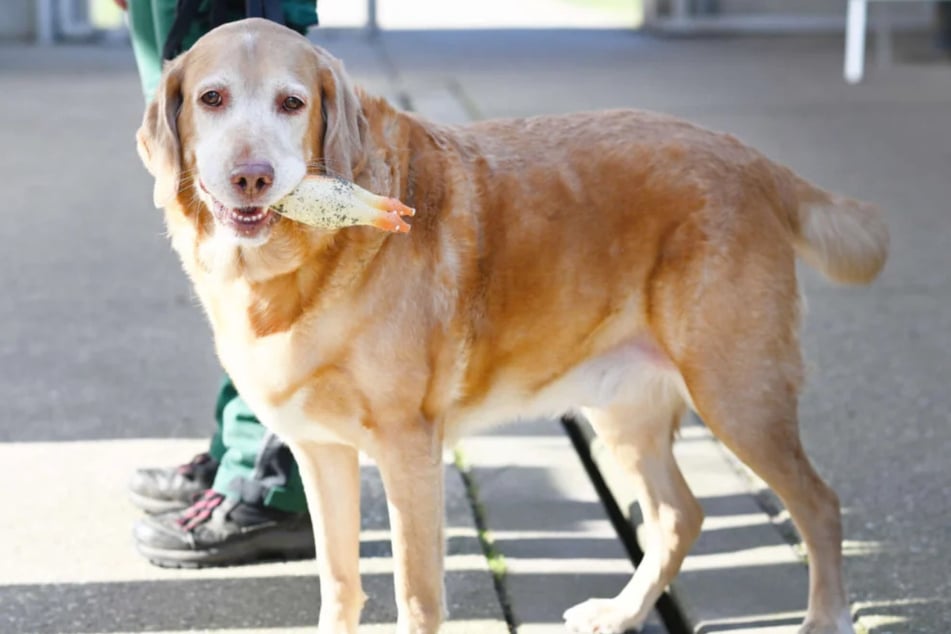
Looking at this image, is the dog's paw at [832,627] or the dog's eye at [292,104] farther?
the dog's paw at [832,627]

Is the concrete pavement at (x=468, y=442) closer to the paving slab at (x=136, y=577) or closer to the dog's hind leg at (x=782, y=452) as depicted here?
the paving slab at (x=136, y=577)

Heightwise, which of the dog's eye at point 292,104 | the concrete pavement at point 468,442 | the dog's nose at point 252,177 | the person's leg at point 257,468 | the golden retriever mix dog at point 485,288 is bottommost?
the concrete pavement at point 468,442

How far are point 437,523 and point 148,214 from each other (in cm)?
489

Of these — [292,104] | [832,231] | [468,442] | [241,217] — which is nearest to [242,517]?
[468,442]

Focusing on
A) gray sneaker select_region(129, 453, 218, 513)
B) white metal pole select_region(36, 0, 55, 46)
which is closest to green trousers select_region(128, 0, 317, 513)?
gray sneaker select_region(129, 453, 218, 513)

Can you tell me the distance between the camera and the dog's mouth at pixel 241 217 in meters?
2.86

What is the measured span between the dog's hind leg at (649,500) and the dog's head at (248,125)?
1038mm

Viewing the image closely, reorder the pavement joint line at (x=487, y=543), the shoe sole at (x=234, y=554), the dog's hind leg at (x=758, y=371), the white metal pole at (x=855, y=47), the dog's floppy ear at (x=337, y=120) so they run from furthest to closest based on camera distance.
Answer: the white metal pole at (x=855, y=47), the shoe sole at (x=234, y=554), the pavement joint line at (x=487, y=543), the dog's hind leg at (x=758, y=371), the dog's floppy ear at (x=337, y=120)

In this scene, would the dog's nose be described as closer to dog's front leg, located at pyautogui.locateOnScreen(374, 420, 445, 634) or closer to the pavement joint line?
dog's front leg, located at pyautogui.locateOnScreen(374, 420, 445, 634)

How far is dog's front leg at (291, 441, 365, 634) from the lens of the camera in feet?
10.9

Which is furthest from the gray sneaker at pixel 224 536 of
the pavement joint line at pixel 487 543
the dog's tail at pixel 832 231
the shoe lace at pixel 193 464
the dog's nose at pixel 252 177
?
the dog's tail at pixel 832 231

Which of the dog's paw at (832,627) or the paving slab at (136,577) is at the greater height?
the dog's paw at (832,627)

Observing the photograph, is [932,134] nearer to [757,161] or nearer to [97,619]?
[757,161]

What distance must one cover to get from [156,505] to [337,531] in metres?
0.94
